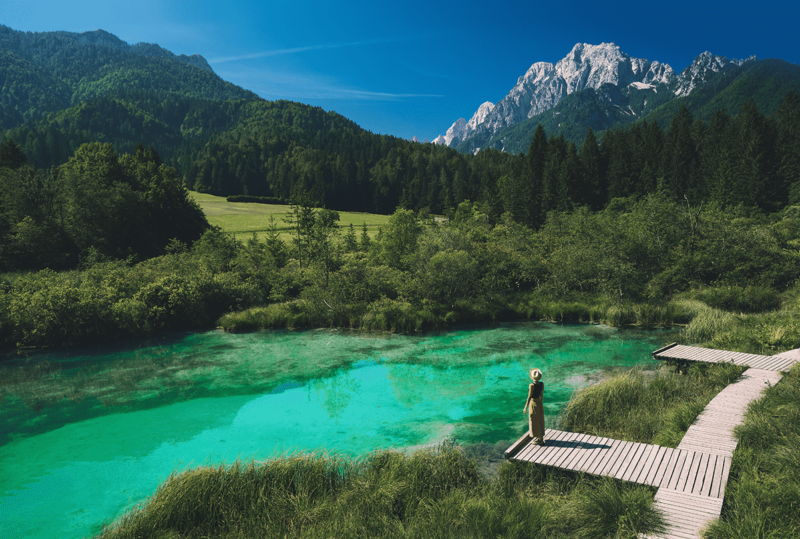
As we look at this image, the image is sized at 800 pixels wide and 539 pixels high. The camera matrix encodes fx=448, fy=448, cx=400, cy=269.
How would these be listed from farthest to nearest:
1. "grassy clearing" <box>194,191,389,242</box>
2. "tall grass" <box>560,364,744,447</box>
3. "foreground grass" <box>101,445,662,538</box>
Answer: "grassy clearing" <box>194,191,389,242</box>
"tall grass" <box>560,364,744,447</box>
"foreground grass" <box>101,445,662,538</box>

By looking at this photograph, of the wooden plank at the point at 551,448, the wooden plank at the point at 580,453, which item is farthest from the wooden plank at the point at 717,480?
the wooden plank at the point at 551,448

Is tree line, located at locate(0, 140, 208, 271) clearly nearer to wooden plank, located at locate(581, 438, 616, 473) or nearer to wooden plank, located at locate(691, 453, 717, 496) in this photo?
wooden plank, located at locate(581, 438, 616, 473)

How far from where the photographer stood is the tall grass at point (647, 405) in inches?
428

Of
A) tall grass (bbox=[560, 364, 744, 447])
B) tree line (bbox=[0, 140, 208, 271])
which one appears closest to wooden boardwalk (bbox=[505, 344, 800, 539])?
tall grass (bbox=[560, 364, 744, 447])

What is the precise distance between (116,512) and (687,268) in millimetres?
32467

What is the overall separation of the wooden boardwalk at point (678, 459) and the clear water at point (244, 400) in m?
3.30

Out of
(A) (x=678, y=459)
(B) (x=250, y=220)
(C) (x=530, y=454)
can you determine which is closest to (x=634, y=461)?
(A) (x=678, y=459)

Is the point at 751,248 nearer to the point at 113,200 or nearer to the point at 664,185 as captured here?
the point at 664,185

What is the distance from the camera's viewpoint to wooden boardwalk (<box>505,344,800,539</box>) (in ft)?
22.8

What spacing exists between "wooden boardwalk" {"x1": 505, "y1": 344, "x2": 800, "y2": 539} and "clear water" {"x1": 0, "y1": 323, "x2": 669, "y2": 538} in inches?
130

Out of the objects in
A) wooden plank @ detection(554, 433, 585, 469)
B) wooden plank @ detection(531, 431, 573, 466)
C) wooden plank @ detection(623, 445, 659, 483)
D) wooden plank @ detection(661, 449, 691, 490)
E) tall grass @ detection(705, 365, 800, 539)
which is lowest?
wooden plank @ detection(531, 431, 573, 466)

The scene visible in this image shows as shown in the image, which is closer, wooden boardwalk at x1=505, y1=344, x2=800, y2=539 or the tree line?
wooden boardwalk at x1=505, y1=344, x2=800, y2=539

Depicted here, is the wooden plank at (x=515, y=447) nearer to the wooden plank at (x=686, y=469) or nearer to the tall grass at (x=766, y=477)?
the wooden plank at (x=686, y=469)

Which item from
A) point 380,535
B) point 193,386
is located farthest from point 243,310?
point 380,535
